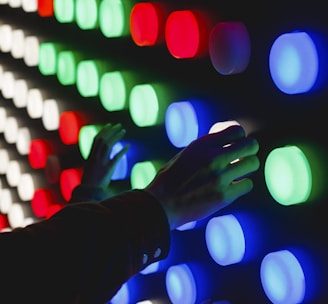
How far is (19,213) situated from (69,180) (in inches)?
11.1

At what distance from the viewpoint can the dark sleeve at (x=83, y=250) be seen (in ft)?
2.10

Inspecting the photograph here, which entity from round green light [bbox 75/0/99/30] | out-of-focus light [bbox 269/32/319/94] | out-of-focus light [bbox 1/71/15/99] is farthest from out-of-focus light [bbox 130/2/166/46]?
out-of-focus light [bbox 1/71/15/99]

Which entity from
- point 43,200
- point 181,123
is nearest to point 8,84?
point 43,200

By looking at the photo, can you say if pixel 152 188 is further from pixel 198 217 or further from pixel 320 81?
pixel 320 81

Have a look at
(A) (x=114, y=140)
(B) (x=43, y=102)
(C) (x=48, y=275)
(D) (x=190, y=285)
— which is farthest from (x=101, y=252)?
(B) (x=43, y=102)

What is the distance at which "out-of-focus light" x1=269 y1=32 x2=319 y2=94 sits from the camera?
0.59 metres

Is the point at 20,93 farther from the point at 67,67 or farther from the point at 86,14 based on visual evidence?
the point at 86,14

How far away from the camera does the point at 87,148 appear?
3.42ft

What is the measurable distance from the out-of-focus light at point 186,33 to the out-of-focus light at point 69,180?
390 mm

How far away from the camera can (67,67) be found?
43.2 inches

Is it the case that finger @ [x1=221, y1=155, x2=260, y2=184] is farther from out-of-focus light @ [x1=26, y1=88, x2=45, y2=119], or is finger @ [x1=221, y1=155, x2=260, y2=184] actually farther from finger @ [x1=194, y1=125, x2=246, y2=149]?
out-of-focus light @ [x1=26, y1=88, x2=45, y2=119]

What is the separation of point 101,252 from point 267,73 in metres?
0.25

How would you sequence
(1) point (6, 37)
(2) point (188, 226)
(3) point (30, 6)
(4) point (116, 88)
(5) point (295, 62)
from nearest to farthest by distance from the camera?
(5) point (295, 62), (2) point (188, 226), (4) point (116, 88), (3) point (30, 6), (1) point (6, 37)

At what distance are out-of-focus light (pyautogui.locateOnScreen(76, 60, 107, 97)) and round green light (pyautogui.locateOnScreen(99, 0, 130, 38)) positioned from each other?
0.26 ft
